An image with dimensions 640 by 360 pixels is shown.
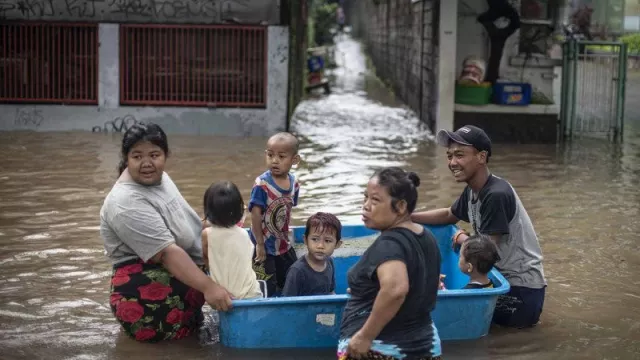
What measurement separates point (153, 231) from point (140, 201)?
0.68 feet

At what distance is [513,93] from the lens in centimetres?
1498

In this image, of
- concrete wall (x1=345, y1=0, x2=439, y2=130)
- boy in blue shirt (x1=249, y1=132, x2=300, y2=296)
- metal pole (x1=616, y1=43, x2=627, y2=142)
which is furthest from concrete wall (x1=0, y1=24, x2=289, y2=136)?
boy in blue shirt (x1=249, y1=132, x2=300, y2=296)

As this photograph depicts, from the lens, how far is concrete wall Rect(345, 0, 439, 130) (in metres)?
16.5

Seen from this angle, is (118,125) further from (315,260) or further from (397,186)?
(397,186)

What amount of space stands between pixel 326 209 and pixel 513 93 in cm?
636

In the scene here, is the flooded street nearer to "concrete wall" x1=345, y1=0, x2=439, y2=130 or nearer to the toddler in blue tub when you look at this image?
the toddler in blue tub

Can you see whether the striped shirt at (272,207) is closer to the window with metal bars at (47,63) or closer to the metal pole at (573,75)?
the metal pole at (573,75)

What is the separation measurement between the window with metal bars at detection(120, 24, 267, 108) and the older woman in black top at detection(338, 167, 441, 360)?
38.1 feet

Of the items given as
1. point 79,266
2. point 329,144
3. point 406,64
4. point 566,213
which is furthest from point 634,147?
point 79,266

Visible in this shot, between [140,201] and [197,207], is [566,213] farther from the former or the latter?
[140,201]

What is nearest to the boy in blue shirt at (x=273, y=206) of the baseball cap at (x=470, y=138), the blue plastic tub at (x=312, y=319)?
the blue plastic tub at (x=312, y=319)

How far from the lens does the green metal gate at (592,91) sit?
15.2 m

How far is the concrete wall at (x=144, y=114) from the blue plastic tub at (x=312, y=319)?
407 inches

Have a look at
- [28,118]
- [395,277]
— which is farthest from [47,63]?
[395,277]
